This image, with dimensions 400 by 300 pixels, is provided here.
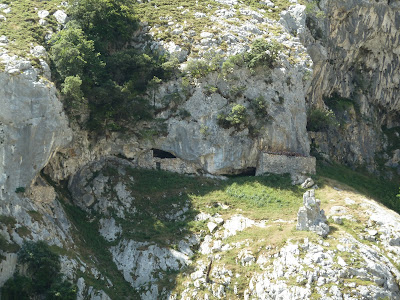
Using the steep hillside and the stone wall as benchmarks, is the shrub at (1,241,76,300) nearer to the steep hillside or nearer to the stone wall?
the steep hillside

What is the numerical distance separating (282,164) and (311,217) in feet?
28.4

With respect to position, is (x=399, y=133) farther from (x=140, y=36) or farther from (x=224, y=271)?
(x=224, y=271)

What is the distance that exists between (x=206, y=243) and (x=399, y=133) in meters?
32.3

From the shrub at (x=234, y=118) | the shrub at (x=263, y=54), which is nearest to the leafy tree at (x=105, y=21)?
the shrub at (x=263, y=54)

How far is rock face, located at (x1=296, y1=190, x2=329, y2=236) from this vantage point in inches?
1855

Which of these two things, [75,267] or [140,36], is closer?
[75,267]

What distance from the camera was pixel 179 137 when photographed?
183ft

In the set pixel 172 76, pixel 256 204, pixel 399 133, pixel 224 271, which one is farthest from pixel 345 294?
pixel 399 133

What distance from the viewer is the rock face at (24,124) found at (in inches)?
1879

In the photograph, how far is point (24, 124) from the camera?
4853cm

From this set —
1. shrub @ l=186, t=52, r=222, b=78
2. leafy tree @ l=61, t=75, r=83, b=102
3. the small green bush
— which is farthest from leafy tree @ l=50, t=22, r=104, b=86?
the small green bush

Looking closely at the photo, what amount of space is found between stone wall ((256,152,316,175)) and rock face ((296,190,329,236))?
730 centimetres

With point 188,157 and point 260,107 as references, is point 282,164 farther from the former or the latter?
point 188,157

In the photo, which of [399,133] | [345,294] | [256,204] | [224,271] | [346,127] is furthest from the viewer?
[399,133]
